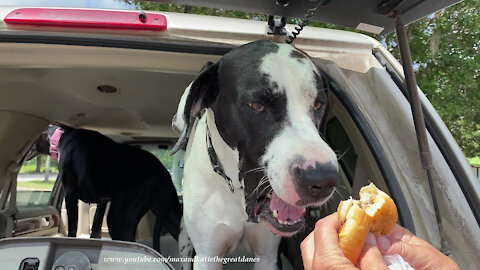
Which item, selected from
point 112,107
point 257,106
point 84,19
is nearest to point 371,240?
point 257,106

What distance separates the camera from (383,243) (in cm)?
102

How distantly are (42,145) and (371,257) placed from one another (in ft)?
12.4

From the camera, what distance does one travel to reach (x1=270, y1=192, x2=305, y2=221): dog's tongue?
1588 millimetres

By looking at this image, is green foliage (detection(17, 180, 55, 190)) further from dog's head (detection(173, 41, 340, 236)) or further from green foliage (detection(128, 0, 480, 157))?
green foliage (detection(128, 0, 480, 157))

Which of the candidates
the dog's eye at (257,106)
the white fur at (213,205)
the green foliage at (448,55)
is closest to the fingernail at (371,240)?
the dog's eye at (257,106)

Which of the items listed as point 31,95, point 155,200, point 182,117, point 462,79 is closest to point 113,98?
point 31,95

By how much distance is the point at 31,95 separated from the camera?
2955 mm

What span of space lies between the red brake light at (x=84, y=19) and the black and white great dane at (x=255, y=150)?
312 mm

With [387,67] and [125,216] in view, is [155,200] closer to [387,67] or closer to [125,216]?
[125,216]

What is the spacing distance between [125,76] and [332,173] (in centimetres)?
167

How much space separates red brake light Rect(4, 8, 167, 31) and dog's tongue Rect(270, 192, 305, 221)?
841 mm

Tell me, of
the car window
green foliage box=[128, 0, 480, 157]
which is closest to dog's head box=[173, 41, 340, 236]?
the car window

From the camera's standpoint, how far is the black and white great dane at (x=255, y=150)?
137 centimetres

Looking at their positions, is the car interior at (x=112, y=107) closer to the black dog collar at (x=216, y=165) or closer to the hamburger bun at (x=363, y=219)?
the black dog collar at (x=216, y=165)
